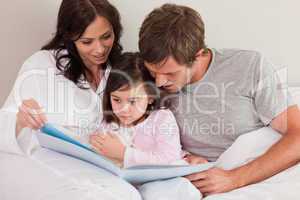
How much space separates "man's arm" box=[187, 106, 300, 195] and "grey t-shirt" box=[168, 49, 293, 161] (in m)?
0.04

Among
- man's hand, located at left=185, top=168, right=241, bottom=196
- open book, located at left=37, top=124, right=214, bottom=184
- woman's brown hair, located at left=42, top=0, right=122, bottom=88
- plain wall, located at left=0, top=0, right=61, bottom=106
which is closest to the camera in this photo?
open book, located at left=37, top=124, right=214, bottom=184

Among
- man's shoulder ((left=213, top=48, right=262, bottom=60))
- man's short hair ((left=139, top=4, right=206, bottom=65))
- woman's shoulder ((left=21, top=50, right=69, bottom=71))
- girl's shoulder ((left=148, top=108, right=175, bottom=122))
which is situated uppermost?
man's short hair ((left=139, top=4, right=206, bottom=65))

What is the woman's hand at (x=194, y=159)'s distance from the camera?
146cm

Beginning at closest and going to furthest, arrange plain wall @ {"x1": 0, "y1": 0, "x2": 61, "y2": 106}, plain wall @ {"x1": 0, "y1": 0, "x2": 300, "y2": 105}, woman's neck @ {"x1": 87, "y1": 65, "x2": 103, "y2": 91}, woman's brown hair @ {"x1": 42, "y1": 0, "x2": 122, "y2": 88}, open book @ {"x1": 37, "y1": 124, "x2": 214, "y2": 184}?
open book @ {"x1": 37, "y1": 124, "x2": 214, "y2": 184} < woman's brown hair @ {"x1": 42, "y1": 0, "x2": 122, "y2": 88} < woman's neck @ {"x1": 87, "y1": 65, "x2": 103, "y2": 91} < plain wall @ {"x1": 0, "y1": 0, "x2": 300, "y2": 105} < plain wall @ {"x1": 0, "y1": 0, "x2": 61, "y2": 106}

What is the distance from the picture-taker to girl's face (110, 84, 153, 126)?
146 centimetres

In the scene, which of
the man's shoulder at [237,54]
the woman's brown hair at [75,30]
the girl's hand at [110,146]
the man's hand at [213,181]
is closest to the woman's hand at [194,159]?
the man's hand at [213,181]

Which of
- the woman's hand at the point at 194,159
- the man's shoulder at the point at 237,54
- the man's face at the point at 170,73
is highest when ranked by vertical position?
the man's shoulder at the point at 237,54

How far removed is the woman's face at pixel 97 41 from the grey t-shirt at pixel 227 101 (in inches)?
10.7

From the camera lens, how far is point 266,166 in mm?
1375

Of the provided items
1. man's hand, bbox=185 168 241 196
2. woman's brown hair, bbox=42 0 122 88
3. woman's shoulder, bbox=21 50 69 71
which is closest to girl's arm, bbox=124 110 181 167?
man's hand, bbox=185 168 241 196

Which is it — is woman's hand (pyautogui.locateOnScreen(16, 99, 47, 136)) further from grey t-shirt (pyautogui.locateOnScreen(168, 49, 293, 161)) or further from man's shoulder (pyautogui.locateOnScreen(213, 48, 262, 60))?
man's shoulder (pyautogui.locateOnScreen(213, 48, 262, 60))

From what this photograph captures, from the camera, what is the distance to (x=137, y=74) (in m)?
1.47

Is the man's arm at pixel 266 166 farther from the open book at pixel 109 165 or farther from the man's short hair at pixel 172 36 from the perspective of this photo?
the man's short hair at pixel 172 36

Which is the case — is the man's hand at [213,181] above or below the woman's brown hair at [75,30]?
below
